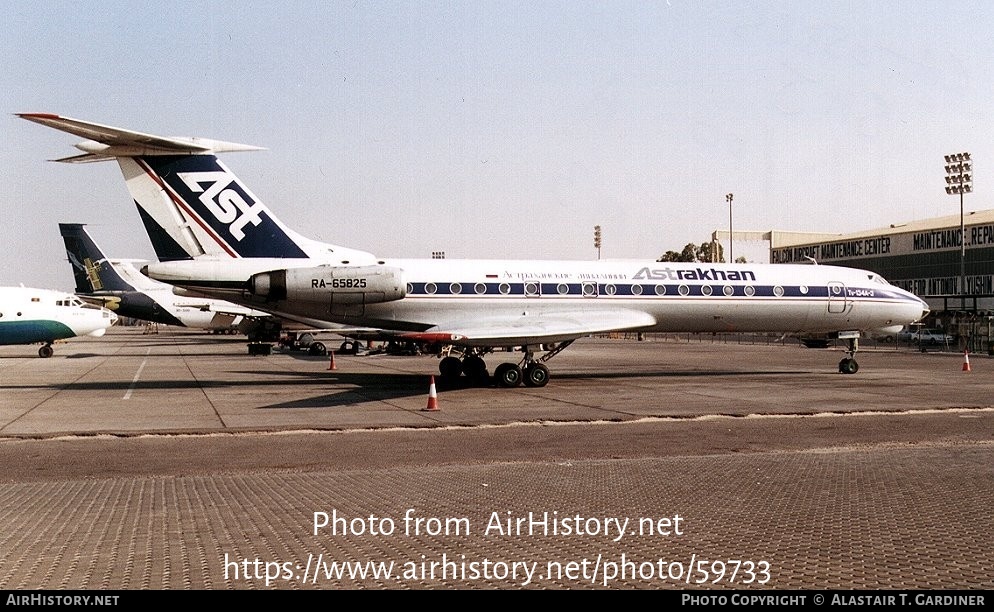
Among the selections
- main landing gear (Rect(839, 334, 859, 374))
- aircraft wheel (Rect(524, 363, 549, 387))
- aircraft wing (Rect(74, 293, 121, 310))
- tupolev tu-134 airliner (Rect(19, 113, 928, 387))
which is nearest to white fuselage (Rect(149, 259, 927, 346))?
tupolev tu-134 airliner (Rect(19, 113, 928, 387))

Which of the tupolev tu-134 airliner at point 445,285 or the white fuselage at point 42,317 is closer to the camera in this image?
the tupolev tu-134 airliner at point 445,285

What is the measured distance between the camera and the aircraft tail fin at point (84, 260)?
166 ft

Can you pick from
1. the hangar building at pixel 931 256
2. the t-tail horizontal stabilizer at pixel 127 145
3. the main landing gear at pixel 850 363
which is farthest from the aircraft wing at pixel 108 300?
the hangar building at pixel 931 256

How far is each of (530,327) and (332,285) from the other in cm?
512

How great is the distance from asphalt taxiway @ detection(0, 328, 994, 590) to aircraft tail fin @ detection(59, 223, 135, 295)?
3394cm

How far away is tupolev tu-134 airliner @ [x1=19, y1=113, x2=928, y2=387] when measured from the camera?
Result: 20547 millimetres

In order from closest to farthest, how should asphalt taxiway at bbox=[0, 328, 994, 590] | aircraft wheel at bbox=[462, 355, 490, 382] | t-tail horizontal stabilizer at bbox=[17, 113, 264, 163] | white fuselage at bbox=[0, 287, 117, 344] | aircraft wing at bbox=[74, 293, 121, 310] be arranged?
1. asphalt taxiway at bbox=[0, 328, 994, 590]
2. t-tail horizontal stabilizer at bbox=[17, 113, 264, 163]
3. aircraft wheel at bbox=[462, 355, 490, 382]
4. white fuselage at bbox=[0, 287, 117, 344]
5. aircraft wing at bbox=[74, 293, 121, 310]

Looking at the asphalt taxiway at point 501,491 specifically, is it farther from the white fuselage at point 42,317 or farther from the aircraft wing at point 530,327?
the white fuselage at point 42,317

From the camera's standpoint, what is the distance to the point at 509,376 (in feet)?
71.2

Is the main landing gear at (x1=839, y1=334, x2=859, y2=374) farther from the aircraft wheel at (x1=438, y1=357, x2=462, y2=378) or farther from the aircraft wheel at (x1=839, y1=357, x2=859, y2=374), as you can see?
the aircraft wheel at (x1=438, y1=357, x2=462, y2=378)

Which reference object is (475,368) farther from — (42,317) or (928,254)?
(928,254)

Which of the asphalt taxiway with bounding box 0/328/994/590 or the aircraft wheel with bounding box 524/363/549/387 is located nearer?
the asphalt taxiway with bounding box 0/328/994/590

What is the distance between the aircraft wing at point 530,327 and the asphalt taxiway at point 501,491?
1.56 m

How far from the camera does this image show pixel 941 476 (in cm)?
935
